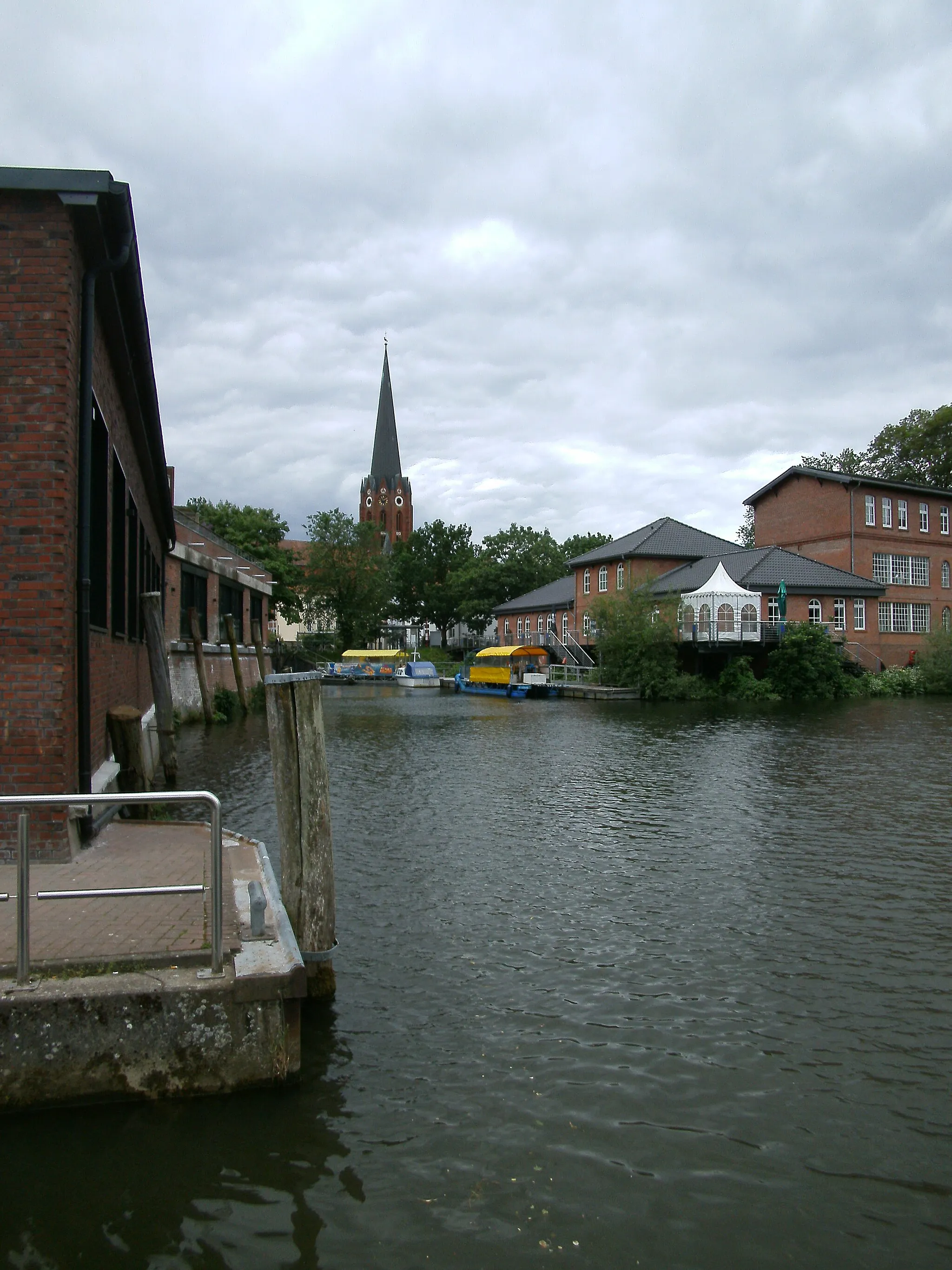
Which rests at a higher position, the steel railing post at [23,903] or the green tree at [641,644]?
the green tree at [641,644]

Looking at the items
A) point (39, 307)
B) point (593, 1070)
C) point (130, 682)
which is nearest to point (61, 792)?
point (39, 307)

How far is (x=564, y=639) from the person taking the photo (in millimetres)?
60031

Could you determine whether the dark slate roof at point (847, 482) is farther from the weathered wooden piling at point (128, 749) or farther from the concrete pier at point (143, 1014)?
the concrete pier at point (143, 1014)

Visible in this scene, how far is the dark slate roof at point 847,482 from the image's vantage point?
162 feet

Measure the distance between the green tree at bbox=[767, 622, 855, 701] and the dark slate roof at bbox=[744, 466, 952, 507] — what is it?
31.4ft

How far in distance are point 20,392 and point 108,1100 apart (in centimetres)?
478

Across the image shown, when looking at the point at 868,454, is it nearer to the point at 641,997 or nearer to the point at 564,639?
the point at 564,639

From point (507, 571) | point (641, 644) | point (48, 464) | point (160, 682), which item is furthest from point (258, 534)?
point (48, 464)

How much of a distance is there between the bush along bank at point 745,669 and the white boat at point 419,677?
48.5ft

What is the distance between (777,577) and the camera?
158 ft

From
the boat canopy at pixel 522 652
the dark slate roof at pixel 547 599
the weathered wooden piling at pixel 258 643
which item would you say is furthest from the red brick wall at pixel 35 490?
the dark slate roof at pixel 547 599

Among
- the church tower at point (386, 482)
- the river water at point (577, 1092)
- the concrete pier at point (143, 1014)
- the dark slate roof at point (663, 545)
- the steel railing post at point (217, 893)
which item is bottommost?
the river water at point (577, 1092)

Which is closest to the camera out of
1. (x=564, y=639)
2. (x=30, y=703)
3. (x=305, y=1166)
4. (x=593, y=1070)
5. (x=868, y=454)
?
(x=305, y=1166)

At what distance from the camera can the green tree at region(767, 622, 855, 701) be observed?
43.2 m
